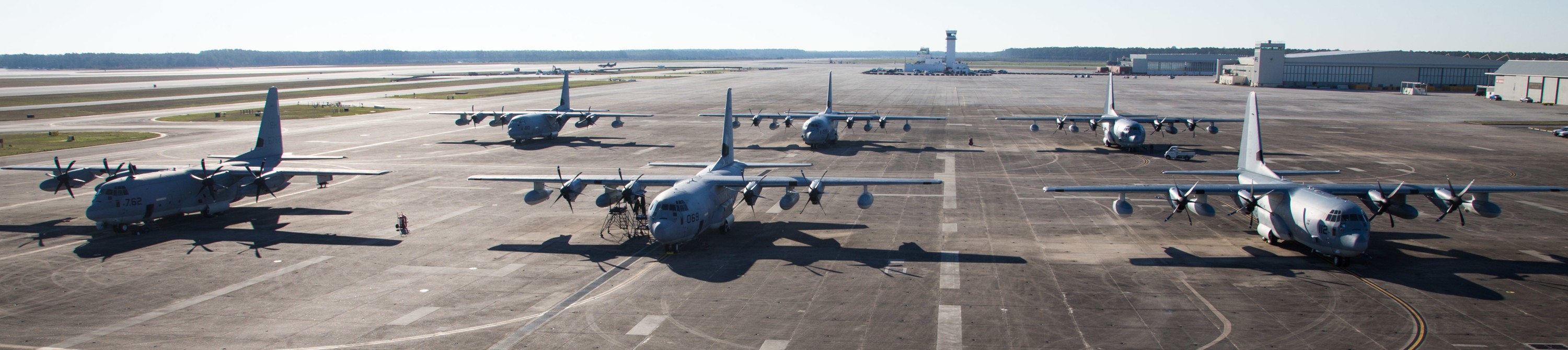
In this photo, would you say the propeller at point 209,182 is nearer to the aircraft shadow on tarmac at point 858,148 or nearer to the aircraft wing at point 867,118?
the aircraft shadow on tarmac at point 858,148

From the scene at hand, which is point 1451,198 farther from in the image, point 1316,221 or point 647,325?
point 647,325

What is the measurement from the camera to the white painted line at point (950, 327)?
1975 cm

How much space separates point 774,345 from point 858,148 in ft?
149

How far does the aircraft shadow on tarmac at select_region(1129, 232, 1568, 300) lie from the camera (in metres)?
24.3

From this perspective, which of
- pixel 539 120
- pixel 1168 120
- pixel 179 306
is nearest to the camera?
pixel 179 306

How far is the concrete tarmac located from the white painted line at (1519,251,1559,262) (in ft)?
0.40

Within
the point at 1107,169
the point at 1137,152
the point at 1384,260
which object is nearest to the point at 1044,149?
the point at 1137,152

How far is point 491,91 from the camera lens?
454ft

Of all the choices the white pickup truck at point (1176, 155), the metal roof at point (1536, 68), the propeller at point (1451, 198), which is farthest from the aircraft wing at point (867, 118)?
the metal roof at point (1536, 68)

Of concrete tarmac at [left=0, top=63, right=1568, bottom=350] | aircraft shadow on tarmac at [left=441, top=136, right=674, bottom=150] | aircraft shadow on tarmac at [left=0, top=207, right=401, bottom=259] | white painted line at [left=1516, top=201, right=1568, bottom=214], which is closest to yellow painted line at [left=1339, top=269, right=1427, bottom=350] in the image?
concrete tarmac at [left=0, top=63, right=1568, bottom=350]

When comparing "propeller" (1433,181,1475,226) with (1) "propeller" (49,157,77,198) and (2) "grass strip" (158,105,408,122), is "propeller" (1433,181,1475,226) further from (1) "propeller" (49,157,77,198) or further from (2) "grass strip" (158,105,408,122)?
(2) "grass strip" (158,105,408,122)

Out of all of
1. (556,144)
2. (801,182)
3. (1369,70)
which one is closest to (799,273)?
(801,182)

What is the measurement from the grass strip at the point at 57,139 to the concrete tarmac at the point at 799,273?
7662mm

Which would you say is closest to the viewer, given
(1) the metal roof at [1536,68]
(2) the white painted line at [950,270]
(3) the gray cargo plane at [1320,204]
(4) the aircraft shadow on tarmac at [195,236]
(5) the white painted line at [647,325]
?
(5) the white painted line at [647,325]
